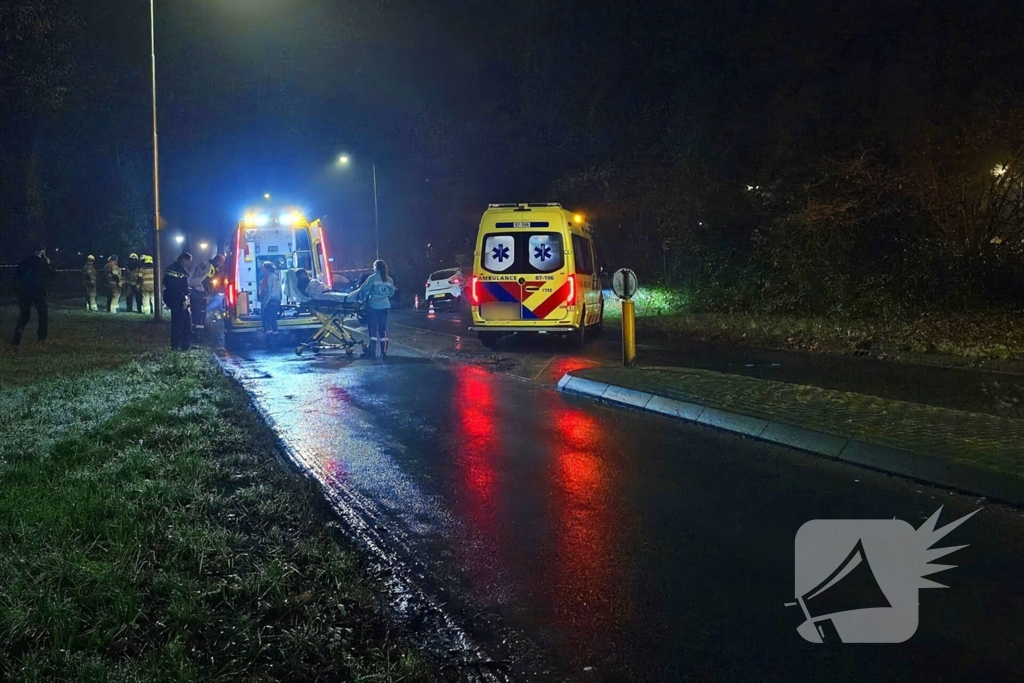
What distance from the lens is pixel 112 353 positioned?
53.9 feet

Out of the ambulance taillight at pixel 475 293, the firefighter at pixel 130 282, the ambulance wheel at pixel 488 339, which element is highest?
the firefighter at pixel 130 282

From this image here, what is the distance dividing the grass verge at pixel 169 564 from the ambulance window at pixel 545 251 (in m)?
8.80

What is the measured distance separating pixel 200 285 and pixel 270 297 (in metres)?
4.94

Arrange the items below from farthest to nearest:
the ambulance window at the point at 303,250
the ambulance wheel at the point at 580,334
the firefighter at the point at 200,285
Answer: the firefighter at the point at 200,285 < the ambulance window at the point at 303,250 < the ambulance wheel at the point at 580,334

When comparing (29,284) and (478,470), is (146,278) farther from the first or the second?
(478,470)

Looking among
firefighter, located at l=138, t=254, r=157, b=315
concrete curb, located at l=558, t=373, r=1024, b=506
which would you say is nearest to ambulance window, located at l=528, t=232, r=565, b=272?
concrete curb, located at l=558, t=373, r=1024, b=506

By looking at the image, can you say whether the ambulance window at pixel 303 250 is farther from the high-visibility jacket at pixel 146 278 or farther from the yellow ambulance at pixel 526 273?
the high-visibility jacket at pixel 146 278

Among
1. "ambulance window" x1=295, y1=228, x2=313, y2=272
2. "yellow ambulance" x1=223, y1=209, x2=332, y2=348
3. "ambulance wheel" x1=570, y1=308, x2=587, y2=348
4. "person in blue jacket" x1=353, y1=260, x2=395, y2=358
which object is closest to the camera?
"person in blue jacket" x1=353, y1=260, x2=395, y2=358

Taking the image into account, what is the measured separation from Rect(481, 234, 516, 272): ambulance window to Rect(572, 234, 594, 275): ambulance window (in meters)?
1.16

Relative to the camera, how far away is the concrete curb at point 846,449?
6719 millimetres

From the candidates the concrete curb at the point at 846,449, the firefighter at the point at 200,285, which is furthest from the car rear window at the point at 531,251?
the firefighter at the point at 200,285

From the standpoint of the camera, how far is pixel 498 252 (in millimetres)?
17281

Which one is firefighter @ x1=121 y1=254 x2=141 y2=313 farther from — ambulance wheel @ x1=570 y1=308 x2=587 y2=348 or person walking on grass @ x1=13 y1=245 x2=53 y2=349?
ambulance wheel @ x1=570 y1=308 x2=587 y2=348

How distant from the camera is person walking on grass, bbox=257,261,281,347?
18.2 m
